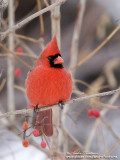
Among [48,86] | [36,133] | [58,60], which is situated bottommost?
[36,133]

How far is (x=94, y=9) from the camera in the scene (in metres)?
3.56

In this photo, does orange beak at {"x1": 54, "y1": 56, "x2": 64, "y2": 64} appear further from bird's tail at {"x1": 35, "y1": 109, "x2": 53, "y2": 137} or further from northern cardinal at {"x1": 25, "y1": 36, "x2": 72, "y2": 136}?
bird's tail at {"x1": 35, "y1": 109, "x2": 53, "y2": 137}

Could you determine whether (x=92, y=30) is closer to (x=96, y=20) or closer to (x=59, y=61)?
(x=96, y=20)

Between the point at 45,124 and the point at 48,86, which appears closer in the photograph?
the point at 45,124

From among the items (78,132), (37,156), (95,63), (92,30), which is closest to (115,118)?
(78,132)

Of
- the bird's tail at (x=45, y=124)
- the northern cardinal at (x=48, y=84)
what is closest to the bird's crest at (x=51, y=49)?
the northern cardinal at (x=48, y=84)

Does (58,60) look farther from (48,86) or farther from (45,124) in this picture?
(45,124)

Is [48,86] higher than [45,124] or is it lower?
higher

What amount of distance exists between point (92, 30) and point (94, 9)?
0.99 feet

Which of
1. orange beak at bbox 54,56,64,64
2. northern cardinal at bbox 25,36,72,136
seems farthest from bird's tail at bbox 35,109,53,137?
orange beak at bbox 54,56,64,64

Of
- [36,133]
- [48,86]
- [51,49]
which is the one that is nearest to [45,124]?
[36,133]

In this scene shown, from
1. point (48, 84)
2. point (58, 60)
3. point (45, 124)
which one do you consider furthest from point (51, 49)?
point (45, 124)

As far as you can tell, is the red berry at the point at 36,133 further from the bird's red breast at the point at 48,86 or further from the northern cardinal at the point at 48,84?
the bird's red breast at the point at 48,86

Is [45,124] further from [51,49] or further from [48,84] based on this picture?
[51,49]
